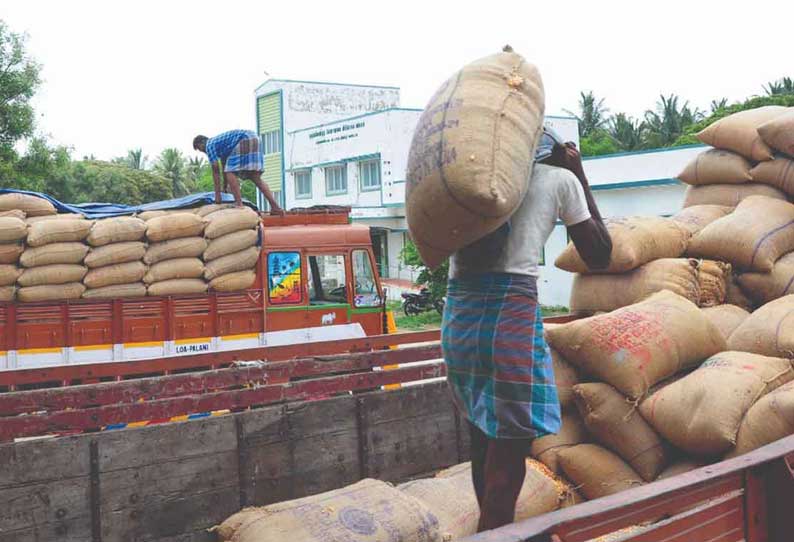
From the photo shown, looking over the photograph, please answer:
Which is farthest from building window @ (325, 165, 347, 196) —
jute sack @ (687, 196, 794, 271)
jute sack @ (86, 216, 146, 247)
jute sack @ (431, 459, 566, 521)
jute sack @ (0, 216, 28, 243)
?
jute sack @ (431, 459, 566, 521)

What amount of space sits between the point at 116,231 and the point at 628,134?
141 feet

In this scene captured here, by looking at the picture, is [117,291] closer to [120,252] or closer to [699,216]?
[120,252]

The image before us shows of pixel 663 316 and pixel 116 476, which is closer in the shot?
pixel 116 476

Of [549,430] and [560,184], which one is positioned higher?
[560,184]

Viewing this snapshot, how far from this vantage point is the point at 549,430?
2.08m

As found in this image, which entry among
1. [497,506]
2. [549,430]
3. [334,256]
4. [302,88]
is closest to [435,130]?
[549,430]

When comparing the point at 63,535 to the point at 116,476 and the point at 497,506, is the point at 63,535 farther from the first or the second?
the point at 497,506

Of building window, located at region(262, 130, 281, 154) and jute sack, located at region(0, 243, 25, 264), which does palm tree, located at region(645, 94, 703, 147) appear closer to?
building window, located at region(262, 130, 281, 154)

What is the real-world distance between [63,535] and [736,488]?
7.67 feet

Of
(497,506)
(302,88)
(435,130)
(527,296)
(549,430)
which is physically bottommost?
(497,506)

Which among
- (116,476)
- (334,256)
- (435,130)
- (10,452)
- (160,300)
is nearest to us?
(435,130)

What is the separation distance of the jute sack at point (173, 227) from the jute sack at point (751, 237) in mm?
4545

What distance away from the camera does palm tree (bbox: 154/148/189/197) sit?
48.9 metres

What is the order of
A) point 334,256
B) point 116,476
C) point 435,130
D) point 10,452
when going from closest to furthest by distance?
point 435,130, point 10,452, point 116,476, point 334,256
